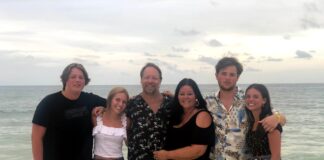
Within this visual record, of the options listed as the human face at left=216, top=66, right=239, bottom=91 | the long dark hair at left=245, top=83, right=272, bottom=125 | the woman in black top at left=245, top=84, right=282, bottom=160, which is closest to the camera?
the woman in black top at left=245, top=84, right=282, bottom=160

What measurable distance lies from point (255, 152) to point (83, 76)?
2.18m

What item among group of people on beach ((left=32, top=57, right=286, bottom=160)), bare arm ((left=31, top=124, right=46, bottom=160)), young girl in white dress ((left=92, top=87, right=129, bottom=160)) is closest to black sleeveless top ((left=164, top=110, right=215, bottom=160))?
group of people on beach ((left=32, top=57, right=286, bottom=160))

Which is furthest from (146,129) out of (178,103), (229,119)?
(229,119)

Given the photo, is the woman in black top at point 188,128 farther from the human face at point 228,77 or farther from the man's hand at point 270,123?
the man's hand at point 270,123

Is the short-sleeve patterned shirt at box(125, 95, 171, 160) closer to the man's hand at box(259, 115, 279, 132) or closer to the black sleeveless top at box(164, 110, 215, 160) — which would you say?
the black sleeveless top at box(164, 110, 215, 160)

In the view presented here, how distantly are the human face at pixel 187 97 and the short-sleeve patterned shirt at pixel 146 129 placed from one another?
356 mm

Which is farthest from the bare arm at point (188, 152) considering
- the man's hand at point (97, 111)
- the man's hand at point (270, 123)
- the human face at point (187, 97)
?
the man's hand at point (97, 111)

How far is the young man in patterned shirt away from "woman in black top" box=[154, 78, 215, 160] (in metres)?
0.20

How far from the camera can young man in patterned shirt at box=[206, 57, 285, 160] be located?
4.69 metres

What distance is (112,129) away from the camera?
504 cm

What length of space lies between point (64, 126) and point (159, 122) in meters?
1.13

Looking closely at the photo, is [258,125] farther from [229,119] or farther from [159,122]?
[159,122]

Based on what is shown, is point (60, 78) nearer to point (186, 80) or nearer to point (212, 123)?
point (186, 80)

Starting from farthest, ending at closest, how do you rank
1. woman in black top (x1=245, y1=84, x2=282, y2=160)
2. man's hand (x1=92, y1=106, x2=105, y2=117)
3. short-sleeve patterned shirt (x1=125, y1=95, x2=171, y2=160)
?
1. man's hand (x1=92, y1=106, x2=105, y2=117)
2. short-sleeve patterned shirt (x1=125, y1=95, x2=171, y2=160)
3. woman in black top (x1=245, y1=84, x2=282, y2=160)
